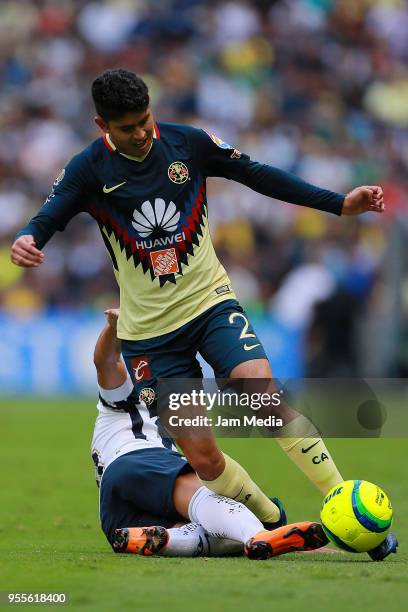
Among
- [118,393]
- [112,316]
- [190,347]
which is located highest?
[112,316]

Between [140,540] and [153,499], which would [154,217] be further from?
[140,540]

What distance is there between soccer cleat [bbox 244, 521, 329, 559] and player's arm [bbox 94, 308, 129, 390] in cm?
148

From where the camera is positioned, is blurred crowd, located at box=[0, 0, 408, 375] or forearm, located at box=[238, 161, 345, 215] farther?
blurred crowd, located at box=[0, 0, 408, 375]

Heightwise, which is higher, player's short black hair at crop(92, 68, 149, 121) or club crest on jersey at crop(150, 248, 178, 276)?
player's short black hair at crop(92, 68, 149, 121)

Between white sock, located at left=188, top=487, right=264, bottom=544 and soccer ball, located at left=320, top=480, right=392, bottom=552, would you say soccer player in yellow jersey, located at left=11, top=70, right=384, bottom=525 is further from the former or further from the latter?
soccer ball, located at left=320, top=480, right=392, bottom=552

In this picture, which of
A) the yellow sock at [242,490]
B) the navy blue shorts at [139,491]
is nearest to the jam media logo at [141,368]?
the navy blue shorts at [139,491]

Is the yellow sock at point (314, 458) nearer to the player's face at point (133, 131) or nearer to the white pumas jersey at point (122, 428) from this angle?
the white pumas jersey at point (122, 428)

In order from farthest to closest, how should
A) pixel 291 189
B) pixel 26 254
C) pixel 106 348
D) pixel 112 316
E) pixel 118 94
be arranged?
pixel 106 348, pixel 112 316, pixel 291 189, pixel 118 94, pixel 26 254

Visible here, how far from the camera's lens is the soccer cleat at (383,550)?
582cm

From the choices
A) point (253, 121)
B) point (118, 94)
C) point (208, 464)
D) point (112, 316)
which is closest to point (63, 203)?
point (118, 94)

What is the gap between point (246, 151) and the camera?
19.5 m

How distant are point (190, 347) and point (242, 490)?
76 centimetres

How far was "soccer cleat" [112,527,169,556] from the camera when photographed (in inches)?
232

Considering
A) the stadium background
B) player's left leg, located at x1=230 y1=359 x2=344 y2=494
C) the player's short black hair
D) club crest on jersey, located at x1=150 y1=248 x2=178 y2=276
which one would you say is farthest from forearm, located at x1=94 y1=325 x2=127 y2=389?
the stadium background
